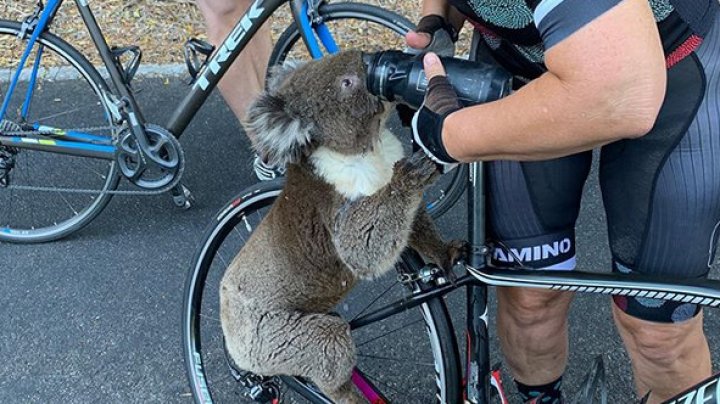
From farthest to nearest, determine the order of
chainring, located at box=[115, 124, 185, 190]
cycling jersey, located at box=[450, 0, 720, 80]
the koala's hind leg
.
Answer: chainring, located at box=[115, 124, 185, 190] → the koala's hind leg → cycling jersey, located at box=[450, 0, 720, 80]

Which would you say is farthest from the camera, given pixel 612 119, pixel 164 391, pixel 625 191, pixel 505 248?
pixel 164 391

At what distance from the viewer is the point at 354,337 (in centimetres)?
338

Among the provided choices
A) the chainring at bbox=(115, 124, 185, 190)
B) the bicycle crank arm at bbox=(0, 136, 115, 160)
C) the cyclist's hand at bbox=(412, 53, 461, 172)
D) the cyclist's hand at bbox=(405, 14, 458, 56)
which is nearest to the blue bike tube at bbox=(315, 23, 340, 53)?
the chainring at bbox=(115, 124, 185, 190)

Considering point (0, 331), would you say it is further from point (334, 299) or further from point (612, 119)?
point (612, 119)

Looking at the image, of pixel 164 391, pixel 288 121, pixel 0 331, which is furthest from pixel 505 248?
pixel 0 331

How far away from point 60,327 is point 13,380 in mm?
352

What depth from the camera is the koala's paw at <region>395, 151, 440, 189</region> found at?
1.90 m

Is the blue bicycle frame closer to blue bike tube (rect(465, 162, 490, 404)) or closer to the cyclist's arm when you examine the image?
blue bike tube (rect(465, 162, 490, 404))

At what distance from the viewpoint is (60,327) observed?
3625mm

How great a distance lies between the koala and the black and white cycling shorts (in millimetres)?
266

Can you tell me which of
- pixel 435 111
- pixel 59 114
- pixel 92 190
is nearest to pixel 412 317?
pixel 435 111

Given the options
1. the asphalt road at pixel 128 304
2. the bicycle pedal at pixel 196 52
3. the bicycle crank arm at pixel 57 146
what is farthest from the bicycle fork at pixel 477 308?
the bicycle crank arm at pixel 57 146

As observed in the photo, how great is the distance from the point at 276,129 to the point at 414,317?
5.36 feet

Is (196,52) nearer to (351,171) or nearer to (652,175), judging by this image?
(351,171)
